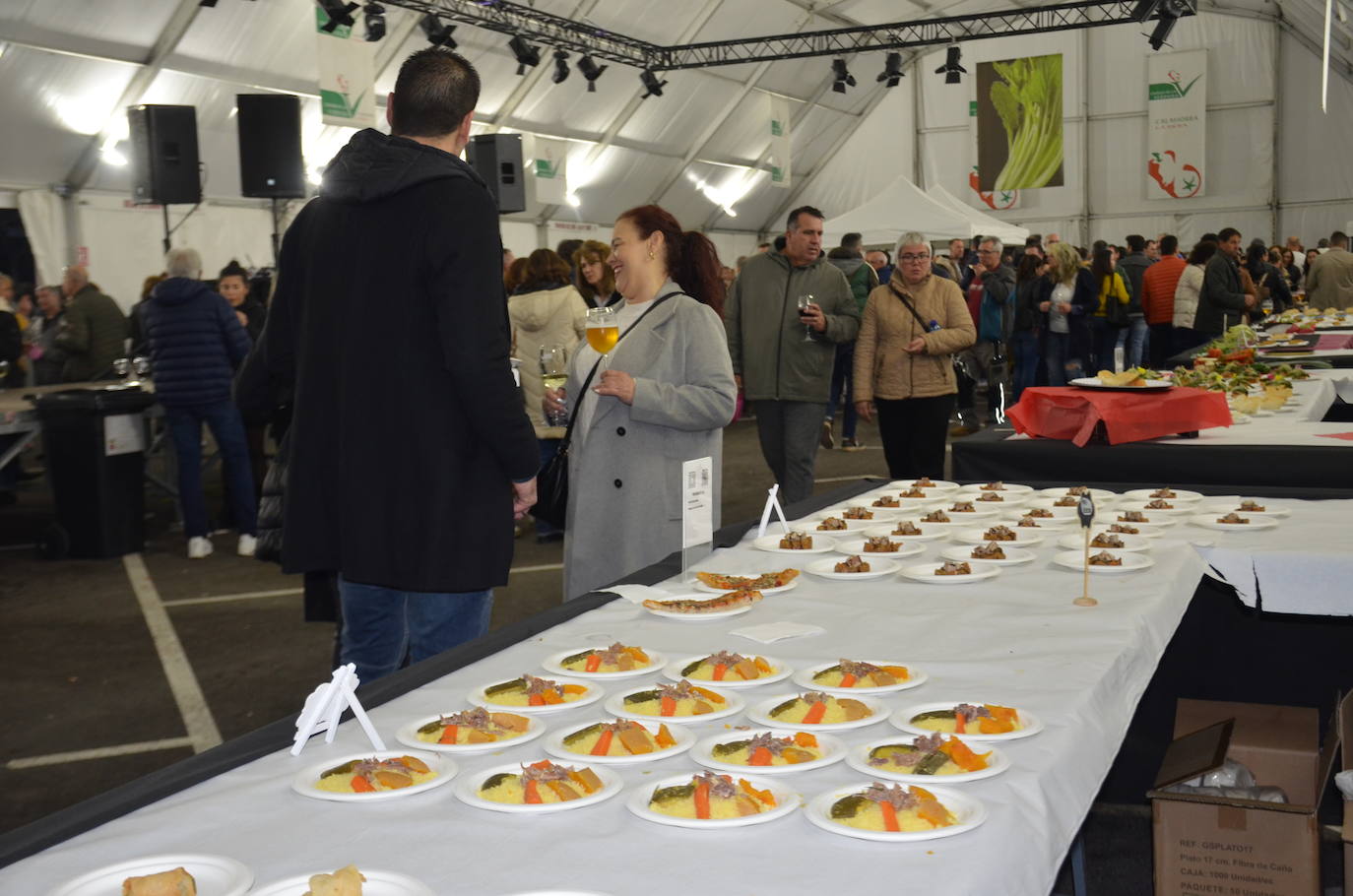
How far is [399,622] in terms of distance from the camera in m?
2.20

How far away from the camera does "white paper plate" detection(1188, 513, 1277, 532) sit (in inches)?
100

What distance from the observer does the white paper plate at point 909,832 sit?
3.49 feet

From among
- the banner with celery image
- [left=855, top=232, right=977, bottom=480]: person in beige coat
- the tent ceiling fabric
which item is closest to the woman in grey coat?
[left=855, top=232, right=977, bottom=480]: person in beige coat

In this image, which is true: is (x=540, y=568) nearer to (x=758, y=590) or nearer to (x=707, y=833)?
(x=758, y=590)

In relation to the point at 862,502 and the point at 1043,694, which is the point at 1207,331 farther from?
the point at 1043,694

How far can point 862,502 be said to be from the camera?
305 centimetres

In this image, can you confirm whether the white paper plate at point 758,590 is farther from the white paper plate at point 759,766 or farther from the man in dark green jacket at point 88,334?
the man in dark green jacket at point 88,334

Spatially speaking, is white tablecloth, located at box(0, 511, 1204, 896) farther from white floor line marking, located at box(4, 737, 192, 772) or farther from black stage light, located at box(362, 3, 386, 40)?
black stage light, located at box(362, 3, 386, 40)

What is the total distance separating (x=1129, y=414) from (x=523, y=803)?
3026 mm

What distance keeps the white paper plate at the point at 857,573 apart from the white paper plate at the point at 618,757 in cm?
82

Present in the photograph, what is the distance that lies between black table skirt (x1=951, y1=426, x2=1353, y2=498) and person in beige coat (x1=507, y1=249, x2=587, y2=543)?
2.43m

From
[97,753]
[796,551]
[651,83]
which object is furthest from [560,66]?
[796,551]

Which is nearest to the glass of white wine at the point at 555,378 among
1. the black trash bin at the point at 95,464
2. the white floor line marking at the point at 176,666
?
the white floor line marking at the point at 176,666

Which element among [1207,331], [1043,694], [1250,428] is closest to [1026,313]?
[1207,331]
